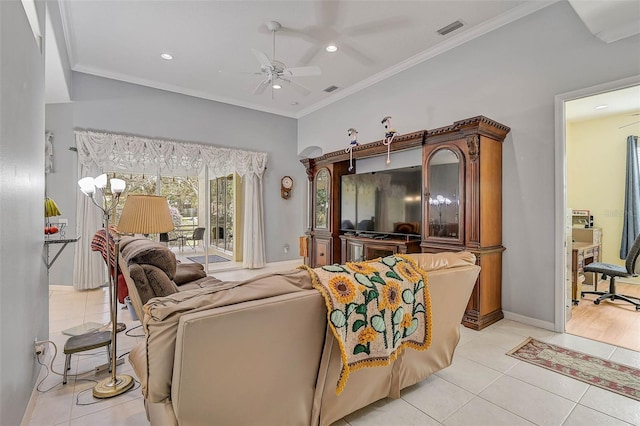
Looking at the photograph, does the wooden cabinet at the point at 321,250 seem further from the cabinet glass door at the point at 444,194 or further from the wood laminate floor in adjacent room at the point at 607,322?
the wood laminate floor in adjacent room at the point at 607,322

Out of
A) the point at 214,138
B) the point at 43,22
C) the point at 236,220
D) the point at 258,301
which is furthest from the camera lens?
the point at 236,220

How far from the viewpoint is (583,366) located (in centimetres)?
246

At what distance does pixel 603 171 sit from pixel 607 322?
2616 millimetres

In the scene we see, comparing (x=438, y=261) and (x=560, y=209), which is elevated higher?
(x=560, y=209)

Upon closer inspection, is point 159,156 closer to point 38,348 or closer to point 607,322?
point 38,348

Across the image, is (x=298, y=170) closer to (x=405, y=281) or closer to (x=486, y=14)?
(x=486, y=14)

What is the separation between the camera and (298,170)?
6988mm

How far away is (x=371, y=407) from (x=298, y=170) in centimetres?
556

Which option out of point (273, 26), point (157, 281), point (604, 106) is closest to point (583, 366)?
point (157, 281)

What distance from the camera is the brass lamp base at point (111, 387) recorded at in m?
2.07

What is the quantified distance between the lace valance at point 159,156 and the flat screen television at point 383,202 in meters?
2.20

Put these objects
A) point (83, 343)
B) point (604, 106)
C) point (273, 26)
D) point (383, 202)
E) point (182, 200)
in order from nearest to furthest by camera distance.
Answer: point (83, 343) < point (273, 26) < point (604, 106) < point (383, 202) < point (182, 200)

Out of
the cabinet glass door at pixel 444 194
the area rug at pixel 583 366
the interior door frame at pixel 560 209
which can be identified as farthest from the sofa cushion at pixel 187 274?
the interior door frame at pixel 560 209

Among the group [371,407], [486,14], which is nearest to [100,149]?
[371,407]
